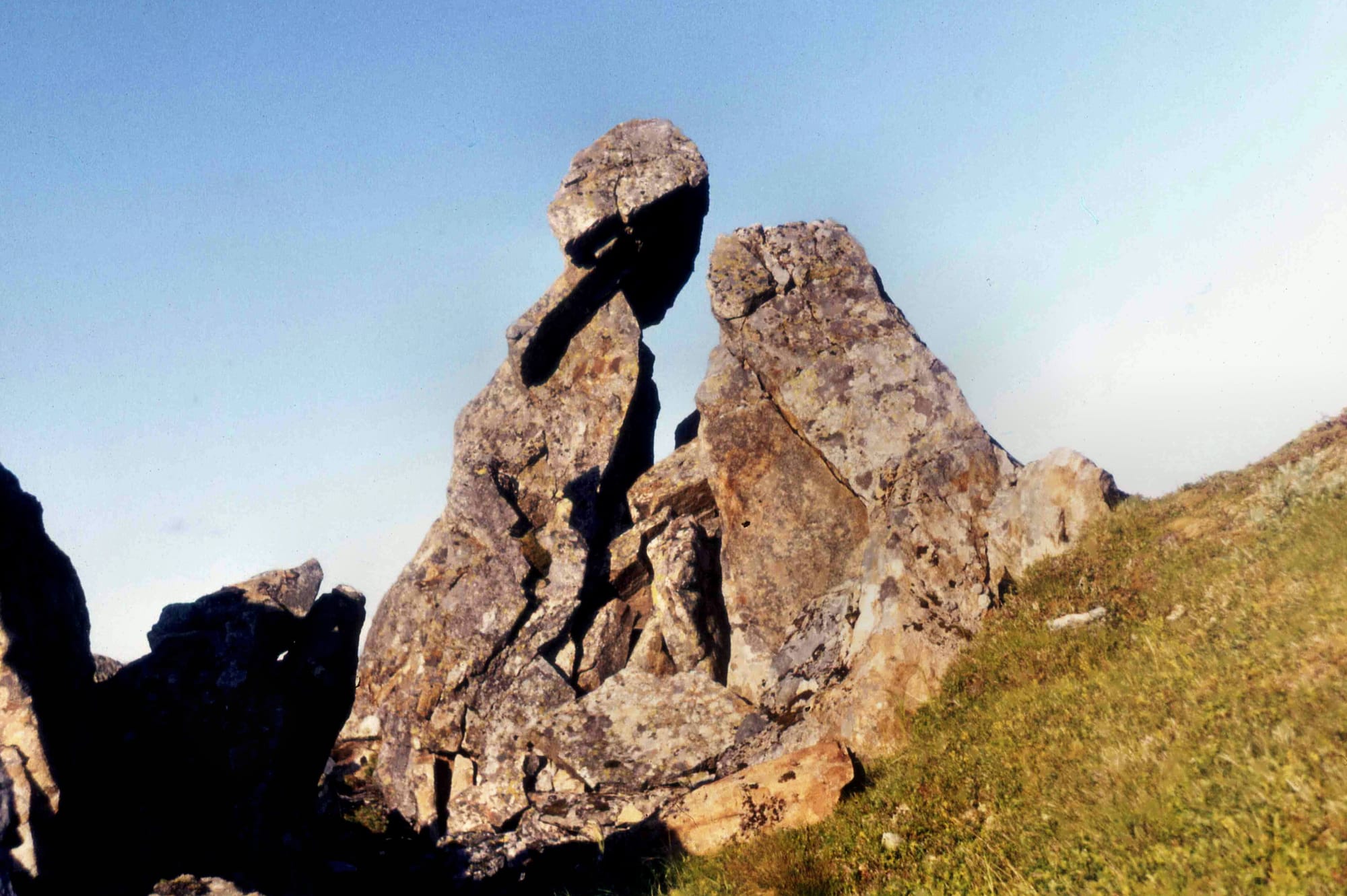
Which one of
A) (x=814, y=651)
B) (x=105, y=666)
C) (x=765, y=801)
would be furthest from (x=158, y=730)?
(x=814, y=651)

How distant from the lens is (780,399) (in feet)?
71.2

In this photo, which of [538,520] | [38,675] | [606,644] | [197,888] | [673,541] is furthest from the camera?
[538,520]

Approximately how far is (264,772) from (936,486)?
16.0 m

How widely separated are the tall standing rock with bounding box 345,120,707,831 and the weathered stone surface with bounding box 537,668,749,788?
1373 mm

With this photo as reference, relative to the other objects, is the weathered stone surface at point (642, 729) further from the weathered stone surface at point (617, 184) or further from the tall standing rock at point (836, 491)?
the weathered stone surface at point (617, 184)

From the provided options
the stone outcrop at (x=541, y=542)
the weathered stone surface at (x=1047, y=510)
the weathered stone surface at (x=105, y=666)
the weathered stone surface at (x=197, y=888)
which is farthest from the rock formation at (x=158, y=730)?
the weathered stone surface at (x=1047, y=510)

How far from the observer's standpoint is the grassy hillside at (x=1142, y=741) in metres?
6.48

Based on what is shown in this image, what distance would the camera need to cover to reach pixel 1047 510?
15.8 meters

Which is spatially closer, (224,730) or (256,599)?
(224,730)

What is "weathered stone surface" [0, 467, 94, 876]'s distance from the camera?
12906 millimetres

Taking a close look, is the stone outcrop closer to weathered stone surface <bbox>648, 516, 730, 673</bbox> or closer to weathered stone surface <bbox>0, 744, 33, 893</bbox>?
weathered stone surface <bbox>648, 516, 730, 673</bbox>

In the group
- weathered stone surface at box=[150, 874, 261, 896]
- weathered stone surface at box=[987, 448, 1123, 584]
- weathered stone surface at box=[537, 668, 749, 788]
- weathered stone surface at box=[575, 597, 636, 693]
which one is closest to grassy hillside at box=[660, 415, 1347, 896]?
weathered stone surface at box=[987, 448, 1123, 584]

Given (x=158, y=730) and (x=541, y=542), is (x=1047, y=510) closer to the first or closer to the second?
(x=541, y=542)

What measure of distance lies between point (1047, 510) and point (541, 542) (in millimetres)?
13850
